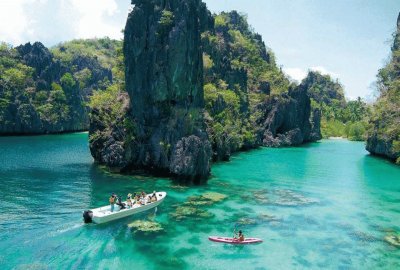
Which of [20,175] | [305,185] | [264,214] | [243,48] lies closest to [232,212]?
[264,214]

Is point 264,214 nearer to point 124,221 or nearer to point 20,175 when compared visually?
point 124,221

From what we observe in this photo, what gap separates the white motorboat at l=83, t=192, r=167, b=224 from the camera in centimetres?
3634

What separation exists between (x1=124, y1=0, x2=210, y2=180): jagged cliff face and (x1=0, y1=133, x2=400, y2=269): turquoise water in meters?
4.02

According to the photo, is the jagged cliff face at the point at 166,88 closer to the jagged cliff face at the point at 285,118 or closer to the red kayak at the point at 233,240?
the red kayak at the point at 233,240

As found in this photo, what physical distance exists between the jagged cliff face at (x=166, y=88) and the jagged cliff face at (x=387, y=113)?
102 feet

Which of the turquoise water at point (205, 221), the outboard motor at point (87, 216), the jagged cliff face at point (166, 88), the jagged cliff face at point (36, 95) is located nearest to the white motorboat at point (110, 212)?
the outboard motor at point (87, 216)

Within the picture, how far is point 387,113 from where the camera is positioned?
2867 inches

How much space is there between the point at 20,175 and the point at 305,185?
4288 cm

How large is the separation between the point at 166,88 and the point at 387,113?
4293 cm

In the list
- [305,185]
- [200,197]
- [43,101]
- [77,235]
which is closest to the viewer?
[77,235]

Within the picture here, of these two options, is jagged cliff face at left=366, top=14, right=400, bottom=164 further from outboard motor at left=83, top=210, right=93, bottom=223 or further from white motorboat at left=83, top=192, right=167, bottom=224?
outboard motor at left=83, top=210, right=93, bottom=223

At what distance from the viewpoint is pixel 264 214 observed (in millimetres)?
42875

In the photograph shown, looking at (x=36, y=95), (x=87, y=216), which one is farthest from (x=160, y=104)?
(x=36, y=95)

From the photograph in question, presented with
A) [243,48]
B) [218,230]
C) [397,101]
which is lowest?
[218,230]
